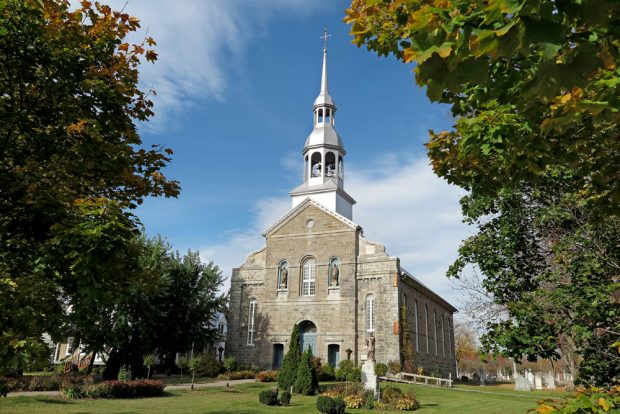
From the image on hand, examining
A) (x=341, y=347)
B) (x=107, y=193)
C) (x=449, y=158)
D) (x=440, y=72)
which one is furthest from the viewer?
(x=341, y=347)

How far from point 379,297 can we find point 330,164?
39.9 feet

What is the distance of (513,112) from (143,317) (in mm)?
27671

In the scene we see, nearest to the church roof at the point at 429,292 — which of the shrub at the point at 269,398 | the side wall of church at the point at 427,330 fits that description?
the side wall of church at the point at 427,330

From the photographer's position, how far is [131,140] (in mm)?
8414

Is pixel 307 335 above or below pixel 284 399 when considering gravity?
above

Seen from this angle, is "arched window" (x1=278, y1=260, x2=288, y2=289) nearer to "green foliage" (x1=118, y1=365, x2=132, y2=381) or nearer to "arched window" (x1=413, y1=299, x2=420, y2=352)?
"arched window" (x1=413, y1=299, x2=420, y2=352)

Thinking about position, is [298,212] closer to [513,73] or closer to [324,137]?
[324,137]

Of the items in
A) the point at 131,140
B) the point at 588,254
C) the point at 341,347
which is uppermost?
the point at 131,140

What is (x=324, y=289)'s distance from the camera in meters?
32.7

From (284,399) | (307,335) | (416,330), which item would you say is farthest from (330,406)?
(416,330)

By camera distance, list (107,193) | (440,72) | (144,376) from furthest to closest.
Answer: (144,376)
(107,193)
(440,72)

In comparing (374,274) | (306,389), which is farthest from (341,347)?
(306,389)

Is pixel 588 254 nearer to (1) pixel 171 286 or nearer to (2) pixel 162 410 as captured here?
(2) pixel 162 410

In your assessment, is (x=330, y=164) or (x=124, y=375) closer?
(x=124, y=375)
